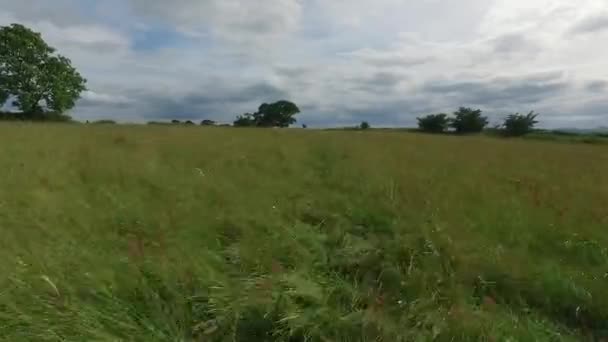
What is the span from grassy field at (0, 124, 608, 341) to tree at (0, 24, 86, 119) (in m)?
38.6

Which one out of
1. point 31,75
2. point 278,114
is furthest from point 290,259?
point 278,114

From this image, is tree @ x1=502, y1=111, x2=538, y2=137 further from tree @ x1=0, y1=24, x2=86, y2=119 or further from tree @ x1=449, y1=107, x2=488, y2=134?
tree @ x1=0, y1=24, x2=86, y2=119

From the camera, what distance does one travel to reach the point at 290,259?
13.4ft

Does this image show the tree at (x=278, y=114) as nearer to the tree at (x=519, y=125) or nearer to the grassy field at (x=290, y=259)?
the tree at (x=519, y=125)

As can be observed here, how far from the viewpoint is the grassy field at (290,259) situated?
300 cm

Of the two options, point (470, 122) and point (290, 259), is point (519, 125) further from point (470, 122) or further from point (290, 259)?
point (290, 259)

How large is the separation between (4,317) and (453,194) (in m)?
6.63

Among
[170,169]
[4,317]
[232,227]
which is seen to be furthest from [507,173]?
[4,317]

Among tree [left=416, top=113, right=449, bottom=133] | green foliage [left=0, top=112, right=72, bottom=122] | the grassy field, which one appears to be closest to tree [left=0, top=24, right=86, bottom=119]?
green foliage [left=0, top=112, right=72, bottom=122]

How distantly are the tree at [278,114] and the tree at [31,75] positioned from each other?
143 ft

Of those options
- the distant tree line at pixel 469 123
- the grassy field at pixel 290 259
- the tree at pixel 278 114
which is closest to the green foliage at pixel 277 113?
the tree at pixel 278 114

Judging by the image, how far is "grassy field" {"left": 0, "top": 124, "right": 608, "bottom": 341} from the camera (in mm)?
3002

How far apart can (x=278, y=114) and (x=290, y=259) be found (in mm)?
78088

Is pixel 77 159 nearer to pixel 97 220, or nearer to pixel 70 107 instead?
pixel 97 220
